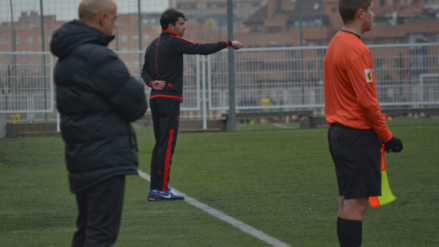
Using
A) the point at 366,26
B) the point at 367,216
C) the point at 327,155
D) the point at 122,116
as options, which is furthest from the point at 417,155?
the point at 122,116

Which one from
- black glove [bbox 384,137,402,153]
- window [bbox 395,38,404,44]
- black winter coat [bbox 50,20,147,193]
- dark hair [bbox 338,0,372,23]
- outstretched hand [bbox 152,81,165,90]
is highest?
window [bbox 395,38,404,44]

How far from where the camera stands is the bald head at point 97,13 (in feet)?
9.24

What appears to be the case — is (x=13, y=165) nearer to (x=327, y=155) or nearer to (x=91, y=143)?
(x=327, y=155)

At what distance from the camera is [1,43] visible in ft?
48.7

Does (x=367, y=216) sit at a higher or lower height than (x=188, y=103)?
lower

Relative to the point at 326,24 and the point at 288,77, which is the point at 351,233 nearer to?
the point at 288,77

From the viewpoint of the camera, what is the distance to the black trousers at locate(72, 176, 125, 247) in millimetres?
2801

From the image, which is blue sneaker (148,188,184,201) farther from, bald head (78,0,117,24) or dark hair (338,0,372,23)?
bald head (78,0,117,24)

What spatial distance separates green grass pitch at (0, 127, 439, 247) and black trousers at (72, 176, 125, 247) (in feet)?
4.21

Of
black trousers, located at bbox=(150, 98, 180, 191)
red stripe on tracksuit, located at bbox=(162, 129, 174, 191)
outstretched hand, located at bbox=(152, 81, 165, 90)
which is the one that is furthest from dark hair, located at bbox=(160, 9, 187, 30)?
red stripe on tracksuit, located at bbox=(162, 129, 174, 191)

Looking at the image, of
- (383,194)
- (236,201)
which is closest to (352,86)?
(383,194)

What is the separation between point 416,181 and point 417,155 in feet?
7.69

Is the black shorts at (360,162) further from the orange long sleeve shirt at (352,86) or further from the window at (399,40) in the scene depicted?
the window at (399,40)

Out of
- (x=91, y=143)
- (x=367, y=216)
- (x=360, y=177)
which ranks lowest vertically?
(x=367, y=216)
